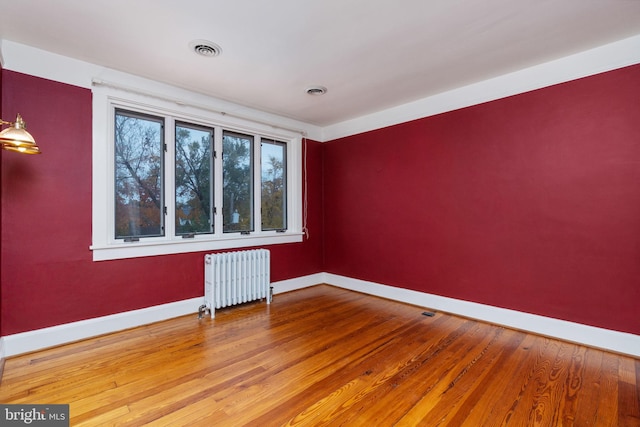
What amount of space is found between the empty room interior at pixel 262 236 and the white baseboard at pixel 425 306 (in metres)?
0.02

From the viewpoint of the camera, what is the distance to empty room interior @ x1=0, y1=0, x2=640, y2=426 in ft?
6.66

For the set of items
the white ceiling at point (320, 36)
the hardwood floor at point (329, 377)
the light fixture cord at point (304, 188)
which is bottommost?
the hardwood floor at point (329, 377)

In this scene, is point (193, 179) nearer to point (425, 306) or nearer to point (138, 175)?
point (138, 175)

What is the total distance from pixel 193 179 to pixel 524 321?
401 centimetres

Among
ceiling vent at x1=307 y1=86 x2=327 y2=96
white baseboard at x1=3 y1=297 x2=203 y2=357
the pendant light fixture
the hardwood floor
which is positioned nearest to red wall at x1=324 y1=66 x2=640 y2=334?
the hardwood floor

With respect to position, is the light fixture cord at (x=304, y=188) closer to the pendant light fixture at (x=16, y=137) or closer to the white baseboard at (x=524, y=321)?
the white baseboard at (x=524, y=321)

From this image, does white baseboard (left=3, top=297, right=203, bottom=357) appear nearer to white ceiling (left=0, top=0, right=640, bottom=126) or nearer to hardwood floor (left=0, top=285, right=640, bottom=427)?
hardwood floor (left=0, top=285, right=640, bottom=427)

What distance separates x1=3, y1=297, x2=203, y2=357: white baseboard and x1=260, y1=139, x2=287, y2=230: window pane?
5.06ft

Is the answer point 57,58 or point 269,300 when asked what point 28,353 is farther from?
point 57,58

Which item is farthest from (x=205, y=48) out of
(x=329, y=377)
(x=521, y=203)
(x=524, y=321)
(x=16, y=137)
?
(x=524, y=321)

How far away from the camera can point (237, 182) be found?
13.3 feet

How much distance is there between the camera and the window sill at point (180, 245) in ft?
9.64

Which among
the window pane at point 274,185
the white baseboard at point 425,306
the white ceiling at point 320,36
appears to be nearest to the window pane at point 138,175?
the white ceiling at point 320,36

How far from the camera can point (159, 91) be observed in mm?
3268
